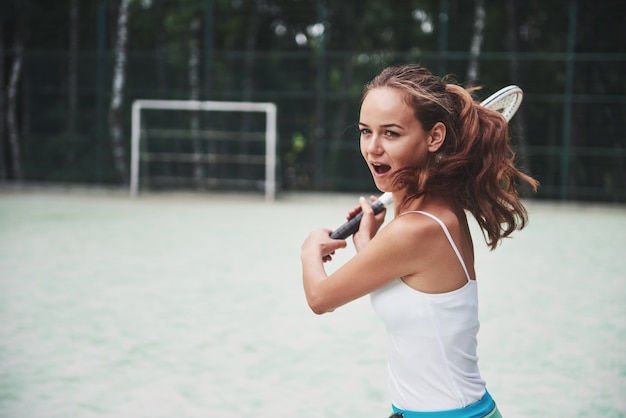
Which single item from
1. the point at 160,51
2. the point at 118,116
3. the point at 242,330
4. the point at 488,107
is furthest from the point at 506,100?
the point at 160,51

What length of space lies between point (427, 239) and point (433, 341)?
230 millimetres

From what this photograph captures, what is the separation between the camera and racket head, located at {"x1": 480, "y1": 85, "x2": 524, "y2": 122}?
92.0 inches

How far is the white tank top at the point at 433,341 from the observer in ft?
5.86

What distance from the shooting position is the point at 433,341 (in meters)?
1.79

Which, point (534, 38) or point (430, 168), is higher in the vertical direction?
point (534, 38)

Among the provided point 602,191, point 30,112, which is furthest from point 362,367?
point 30,112

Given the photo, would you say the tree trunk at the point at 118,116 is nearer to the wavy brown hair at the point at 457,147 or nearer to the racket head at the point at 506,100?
the racket head at the point at 506,100

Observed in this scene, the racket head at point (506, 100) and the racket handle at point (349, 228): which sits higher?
the racket head at point (506, 100)

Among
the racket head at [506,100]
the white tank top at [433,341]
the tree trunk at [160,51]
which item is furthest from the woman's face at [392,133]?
the tree trunk at [160,51]

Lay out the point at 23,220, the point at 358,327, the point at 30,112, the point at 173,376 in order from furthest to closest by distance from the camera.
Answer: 1. the point at 30,112
2. the point at 23,220
3. the point at 358,327
4. the point at 173,376

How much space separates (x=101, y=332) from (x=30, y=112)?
11.5m

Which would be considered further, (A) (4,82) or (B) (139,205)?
(A) (4,82)

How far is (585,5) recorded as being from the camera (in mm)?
14070

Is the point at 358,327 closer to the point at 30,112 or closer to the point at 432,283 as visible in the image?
the point at 432,283
